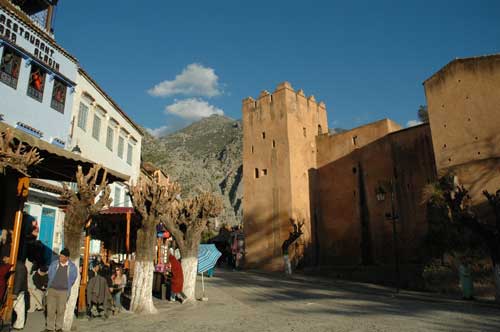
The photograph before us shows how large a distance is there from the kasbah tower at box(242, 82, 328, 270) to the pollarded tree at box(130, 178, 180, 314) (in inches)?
860

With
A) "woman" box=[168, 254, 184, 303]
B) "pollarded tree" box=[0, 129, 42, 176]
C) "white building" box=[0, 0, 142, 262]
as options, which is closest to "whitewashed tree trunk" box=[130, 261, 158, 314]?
"woman" box=[168, 254, 184, 303]

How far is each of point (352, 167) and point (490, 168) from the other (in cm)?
1494

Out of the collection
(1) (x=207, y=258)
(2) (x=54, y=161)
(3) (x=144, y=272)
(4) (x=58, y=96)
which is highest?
(4) (x=58, y=96)

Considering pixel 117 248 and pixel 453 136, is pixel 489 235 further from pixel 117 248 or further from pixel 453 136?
pixel 117 248

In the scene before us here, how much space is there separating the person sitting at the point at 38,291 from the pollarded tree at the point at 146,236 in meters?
2.32

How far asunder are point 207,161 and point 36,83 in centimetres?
8851

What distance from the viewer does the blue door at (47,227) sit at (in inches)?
525

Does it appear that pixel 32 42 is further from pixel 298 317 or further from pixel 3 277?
pixel 298 317

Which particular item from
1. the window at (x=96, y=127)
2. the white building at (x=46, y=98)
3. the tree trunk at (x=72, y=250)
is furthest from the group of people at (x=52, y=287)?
the window at (x=96, y=127)

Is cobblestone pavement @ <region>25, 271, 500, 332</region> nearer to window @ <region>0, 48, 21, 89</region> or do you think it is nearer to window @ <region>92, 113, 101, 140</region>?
window @ <region>0, 48, 21, 89</region>

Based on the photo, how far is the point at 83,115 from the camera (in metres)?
17.3

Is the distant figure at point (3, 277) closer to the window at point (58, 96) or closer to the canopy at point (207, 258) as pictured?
the canopy at point (207, 258)

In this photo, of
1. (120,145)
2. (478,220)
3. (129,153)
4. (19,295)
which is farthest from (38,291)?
(478,220)

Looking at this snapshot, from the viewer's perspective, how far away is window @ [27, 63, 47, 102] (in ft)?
46.6
